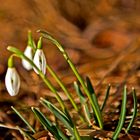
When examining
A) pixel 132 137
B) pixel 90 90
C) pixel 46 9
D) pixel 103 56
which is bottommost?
pixel 132 137

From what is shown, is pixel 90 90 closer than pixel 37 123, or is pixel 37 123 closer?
pixel 90 90

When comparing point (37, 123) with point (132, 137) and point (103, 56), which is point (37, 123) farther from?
point (103, 56)

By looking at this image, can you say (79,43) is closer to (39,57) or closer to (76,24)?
(76,24)

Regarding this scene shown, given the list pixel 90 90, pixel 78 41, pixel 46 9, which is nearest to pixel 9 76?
pixel 90 90

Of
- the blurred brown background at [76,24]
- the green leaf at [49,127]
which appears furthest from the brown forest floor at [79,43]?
the green leaf at [49,127]

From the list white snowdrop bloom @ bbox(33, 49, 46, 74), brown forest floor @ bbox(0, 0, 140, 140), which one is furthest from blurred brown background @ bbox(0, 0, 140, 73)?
white snowdrop bloom @ bbox(33, 49, 46, 74)

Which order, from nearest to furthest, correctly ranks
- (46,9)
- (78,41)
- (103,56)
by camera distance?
(103,56)
(78,41)
(46,9)

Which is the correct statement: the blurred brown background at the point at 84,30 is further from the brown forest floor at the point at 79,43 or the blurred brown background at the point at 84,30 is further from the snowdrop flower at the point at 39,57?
the snowdrop flower at the point at 39,57

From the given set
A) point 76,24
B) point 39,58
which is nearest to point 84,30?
point 76,24

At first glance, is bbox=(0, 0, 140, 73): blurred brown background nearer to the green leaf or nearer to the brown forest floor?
the brown forest floor
